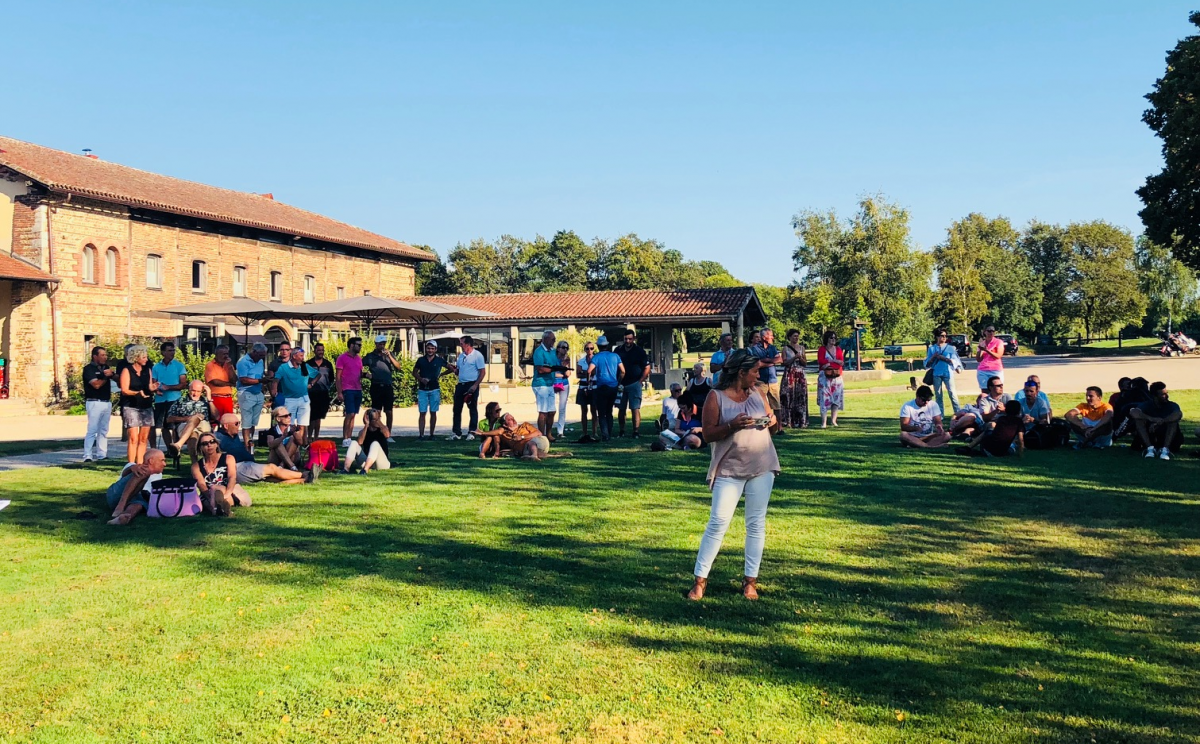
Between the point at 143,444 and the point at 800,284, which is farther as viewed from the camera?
the point at 800,284

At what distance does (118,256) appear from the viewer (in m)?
30.0

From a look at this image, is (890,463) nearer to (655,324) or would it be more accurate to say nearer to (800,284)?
(655,324)

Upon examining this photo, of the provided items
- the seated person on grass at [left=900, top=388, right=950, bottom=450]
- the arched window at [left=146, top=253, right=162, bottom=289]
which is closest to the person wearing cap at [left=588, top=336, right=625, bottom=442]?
the seated person on grass at [left=900, top=388, right=950, bottom=450]

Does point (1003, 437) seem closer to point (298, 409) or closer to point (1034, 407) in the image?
point (1034, 407)

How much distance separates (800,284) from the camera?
52812mm

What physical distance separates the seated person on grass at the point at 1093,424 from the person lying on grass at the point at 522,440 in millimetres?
6982

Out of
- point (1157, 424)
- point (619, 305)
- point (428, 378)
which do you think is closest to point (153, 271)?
A: point (619, 305)

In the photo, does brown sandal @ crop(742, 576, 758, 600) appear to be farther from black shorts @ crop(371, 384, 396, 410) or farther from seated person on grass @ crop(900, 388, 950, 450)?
black shorts @ crop(371, 384, 396, 410)

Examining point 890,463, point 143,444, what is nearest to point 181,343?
point 143,444

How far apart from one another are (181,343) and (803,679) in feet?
104

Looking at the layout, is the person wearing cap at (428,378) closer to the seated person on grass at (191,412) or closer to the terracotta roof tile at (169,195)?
the seated person on grass at (191,412)

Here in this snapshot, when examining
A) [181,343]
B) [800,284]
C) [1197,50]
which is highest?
[1197,50]

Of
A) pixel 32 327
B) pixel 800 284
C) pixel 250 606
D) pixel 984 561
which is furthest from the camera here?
pixel 800 284

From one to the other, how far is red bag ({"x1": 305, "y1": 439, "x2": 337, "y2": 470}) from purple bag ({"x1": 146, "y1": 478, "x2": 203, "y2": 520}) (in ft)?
6.95
